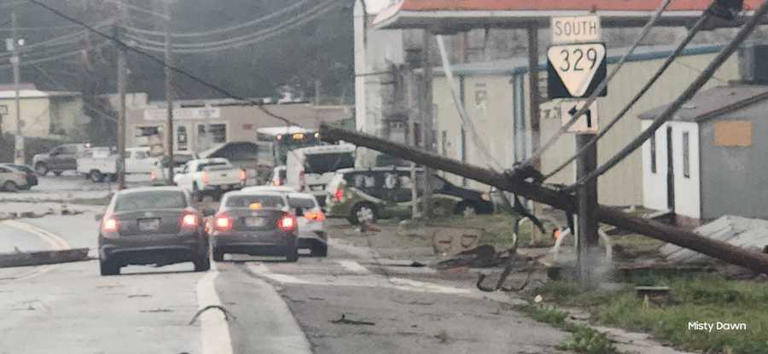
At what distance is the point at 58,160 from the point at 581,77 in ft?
225

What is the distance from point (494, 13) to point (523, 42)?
2790 centimetres

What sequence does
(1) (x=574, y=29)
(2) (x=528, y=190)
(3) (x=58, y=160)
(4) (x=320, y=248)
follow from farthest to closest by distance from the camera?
(3) (x=58, y=160)
(4) (x=320, y=248)
(1) (x=574, y=29)
(2) (x=528, y=190)

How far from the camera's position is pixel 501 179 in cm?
1527

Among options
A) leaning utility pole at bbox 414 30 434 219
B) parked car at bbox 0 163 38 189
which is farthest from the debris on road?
parked car at bbox 0 163 38 189

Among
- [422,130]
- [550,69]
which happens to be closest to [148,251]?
[550,69]

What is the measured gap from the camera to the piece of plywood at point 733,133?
29.7 m

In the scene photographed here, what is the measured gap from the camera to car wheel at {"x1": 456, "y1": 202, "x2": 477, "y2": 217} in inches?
1636

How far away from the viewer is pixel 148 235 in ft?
80.5

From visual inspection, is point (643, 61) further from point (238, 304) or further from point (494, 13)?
point (238, 304)

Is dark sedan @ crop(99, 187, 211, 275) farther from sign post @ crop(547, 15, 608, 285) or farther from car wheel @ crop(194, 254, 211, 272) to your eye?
sign post @ crop(547, 15, 608, 285)

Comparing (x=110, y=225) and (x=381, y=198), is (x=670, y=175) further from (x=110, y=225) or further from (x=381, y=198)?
(x=110, y=225)

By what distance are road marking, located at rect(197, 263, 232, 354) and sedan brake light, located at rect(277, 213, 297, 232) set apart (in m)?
9.89

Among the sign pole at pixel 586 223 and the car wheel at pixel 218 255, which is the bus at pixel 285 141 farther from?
the sign pole at pixel 586 223

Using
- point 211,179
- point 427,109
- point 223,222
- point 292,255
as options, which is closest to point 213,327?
point 223,222
